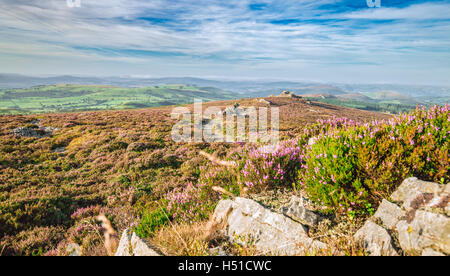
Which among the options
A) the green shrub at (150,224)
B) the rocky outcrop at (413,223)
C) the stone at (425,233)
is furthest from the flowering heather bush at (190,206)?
the stone at (425,233)

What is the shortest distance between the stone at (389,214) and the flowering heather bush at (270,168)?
2094 millimetres

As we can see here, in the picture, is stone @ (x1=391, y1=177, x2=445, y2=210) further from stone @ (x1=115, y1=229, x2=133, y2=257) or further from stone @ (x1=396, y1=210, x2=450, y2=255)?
stone @ (x1=115, y1=229, x2=133, y2=257)

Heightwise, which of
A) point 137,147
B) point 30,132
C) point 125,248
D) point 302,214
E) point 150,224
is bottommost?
point 150,224

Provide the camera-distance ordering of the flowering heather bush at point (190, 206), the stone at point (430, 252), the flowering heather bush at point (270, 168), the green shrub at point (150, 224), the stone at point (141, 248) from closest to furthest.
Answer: the stone at point (430, 252), the stone at point (141, 248), the green shrub at point (150, 224), the flowering heather bush at point (270, 168), the flowering heather bush at point (190, 206)

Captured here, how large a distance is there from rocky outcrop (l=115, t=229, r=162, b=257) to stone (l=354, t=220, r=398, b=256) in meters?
3.14

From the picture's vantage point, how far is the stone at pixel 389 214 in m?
3.26

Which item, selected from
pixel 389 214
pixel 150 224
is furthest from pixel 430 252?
pixel 150 224

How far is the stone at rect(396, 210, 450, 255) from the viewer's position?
260 cm

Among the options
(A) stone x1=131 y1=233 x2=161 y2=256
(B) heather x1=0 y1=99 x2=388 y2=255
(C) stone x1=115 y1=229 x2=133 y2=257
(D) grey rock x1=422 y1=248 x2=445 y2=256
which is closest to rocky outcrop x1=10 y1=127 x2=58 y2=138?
(B) heather x1=0 y1=99 x2=388 y2=255

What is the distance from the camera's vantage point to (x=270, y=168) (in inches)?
217

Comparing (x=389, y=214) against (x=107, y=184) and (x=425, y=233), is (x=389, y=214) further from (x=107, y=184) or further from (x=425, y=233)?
(x=107, y=184)

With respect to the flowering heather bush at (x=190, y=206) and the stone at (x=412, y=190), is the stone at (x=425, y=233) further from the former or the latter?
the flowering heather bush at (x=190, y=206)

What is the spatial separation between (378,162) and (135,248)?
4.59 meters
